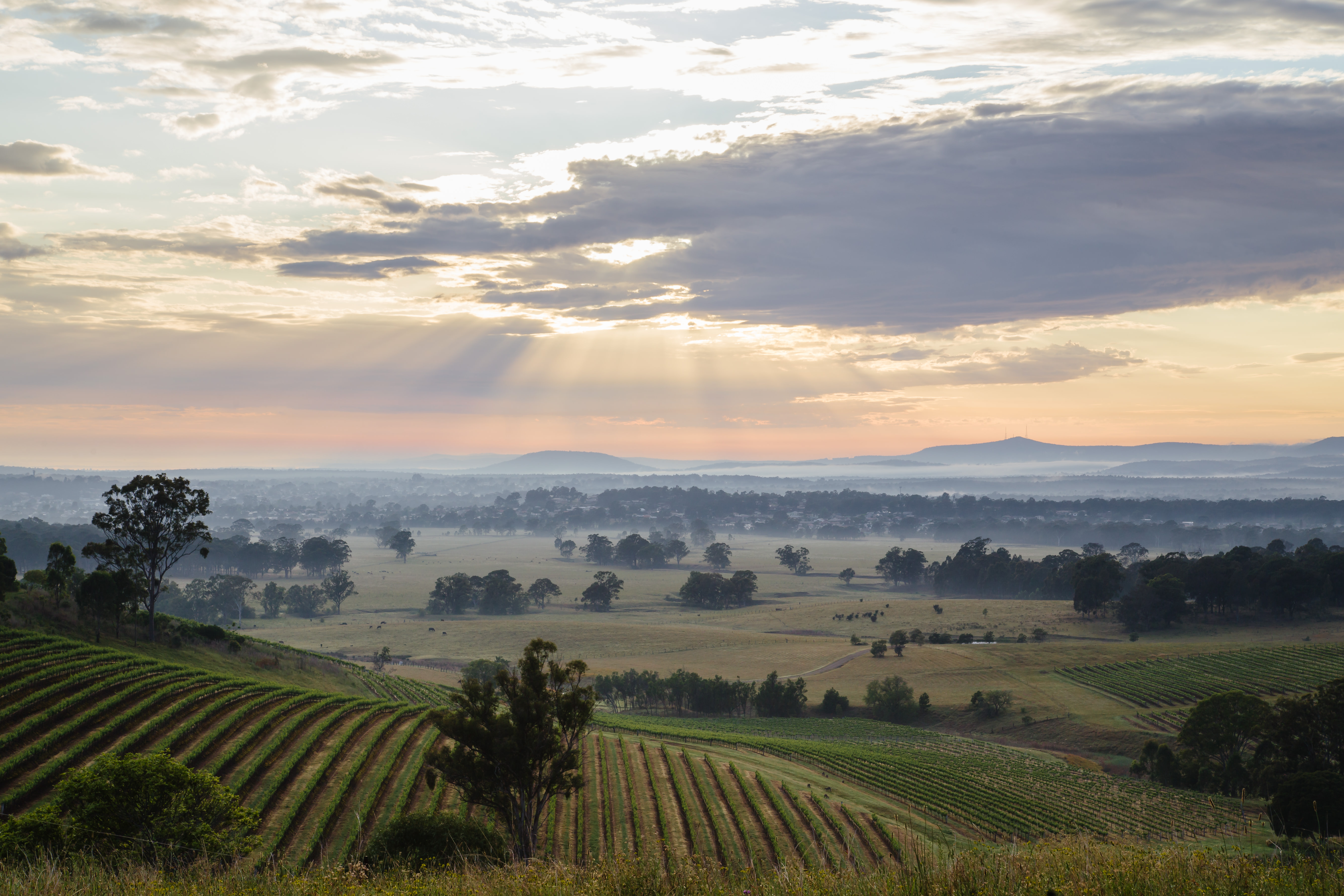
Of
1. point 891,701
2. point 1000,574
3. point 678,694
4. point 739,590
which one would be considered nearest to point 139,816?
point 678,694

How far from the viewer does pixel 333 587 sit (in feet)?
491

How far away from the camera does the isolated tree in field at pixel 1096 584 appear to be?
4781 inches

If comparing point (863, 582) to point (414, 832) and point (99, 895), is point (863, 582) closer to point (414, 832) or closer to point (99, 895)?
point (414, 832)

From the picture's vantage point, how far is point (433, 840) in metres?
23.2

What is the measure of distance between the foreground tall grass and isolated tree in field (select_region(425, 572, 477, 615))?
143 metres

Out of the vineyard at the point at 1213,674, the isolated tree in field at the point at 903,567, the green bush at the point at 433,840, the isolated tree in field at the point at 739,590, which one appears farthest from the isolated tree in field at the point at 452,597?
the green bush at the point at 433,840

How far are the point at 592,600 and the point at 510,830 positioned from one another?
127667 millimetres

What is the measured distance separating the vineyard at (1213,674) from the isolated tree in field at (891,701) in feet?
68.6

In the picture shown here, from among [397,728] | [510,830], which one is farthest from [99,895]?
[397,728]

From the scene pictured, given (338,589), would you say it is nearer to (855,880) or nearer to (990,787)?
(990,787)

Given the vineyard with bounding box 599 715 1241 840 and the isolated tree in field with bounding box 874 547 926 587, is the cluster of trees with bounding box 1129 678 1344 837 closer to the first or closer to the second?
the vineyard with bounding box 599 715 1241 840

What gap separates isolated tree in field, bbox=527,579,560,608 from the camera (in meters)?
155

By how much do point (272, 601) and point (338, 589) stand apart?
1233 centimetres

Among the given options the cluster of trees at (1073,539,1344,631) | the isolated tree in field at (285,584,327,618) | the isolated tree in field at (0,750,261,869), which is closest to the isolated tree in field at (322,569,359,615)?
the isolated tree in field at (285,584,327,618)
